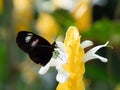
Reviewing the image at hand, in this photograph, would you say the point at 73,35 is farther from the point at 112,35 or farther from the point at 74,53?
the point at 112,35

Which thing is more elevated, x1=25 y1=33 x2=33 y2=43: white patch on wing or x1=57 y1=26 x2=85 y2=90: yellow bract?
x1=25 y1=33 x2=33 y2=43: white patch on wing

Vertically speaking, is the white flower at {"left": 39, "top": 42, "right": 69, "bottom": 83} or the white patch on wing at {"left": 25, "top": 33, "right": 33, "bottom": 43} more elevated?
the white patch on wing at {"left": 25, "top": 33, "right": 33, "bottom": 43}

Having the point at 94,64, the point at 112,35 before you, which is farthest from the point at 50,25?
the point at 112,35
